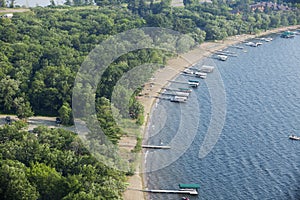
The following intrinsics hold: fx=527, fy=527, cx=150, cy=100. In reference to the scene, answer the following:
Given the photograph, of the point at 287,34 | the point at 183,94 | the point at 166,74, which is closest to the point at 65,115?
the point at 183,94

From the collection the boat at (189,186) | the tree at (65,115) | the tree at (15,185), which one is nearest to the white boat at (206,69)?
the tree at (65,115)

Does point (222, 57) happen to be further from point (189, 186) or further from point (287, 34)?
point (189, 186)

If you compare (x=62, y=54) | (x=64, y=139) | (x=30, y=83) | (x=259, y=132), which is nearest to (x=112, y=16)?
(x=62, y=54)

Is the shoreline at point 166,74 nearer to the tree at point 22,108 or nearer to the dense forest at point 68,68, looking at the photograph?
the dense forest at point 68,68

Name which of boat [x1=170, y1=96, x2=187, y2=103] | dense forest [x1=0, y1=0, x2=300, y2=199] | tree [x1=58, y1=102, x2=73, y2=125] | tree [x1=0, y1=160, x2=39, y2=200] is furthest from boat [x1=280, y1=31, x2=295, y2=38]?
tree [x1=0, y1=160, x2=39, y2=200]

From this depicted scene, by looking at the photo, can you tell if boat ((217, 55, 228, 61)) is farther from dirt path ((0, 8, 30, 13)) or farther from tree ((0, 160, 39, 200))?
tree ((0, 160, 39, 200))

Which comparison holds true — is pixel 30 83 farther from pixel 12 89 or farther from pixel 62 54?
pixel 62 54
